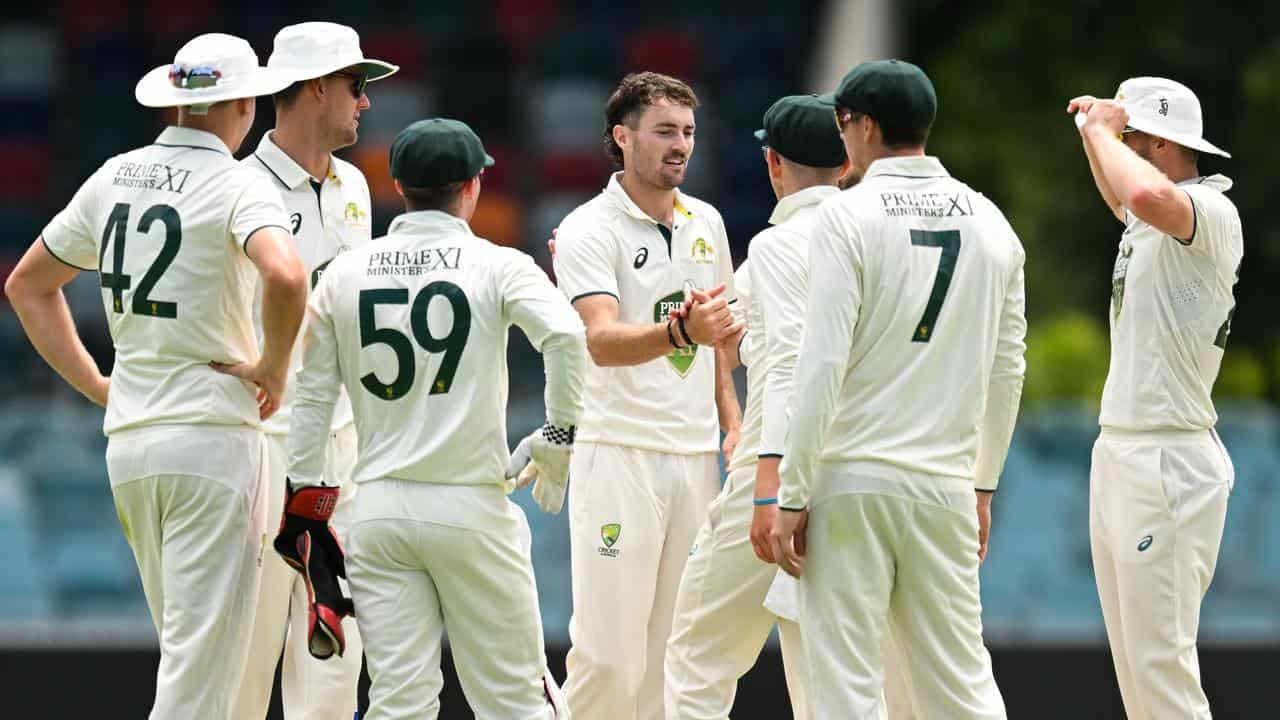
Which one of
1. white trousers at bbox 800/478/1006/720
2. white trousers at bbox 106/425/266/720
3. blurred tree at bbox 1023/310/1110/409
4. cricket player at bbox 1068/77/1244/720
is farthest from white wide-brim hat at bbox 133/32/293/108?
blurred tree at bbox 1023/310/1110/409

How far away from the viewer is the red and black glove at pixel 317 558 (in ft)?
17.4

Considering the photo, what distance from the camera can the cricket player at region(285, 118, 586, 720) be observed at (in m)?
5.18

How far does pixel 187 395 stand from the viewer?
549 centimetres

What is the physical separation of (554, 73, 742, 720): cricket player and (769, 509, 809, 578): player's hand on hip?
47.0 inches

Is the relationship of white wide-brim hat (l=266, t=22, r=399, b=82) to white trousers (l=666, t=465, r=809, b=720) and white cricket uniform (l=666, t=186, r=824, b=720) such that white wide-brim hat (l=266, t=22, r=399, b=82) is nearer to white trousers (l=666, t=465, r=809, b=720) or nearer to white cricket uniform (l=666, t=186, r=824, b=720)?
white cricket uniform (l=666, t=186, r=824, b=720)

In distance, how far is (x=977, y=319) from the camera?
16.5 ft

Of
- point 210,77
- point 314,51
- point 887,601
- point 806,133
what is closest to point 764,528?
point 887,601

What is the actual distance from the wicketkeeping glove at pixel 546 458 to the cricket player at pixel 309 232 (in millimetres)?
1079

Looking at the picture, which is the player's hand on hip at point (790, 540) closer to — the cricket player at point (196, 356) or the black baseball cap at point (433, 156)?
the black baseball cap at point (433, 156)

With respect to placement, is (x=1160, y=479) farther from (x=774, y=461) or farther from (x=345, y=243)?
(x=345, y=243)

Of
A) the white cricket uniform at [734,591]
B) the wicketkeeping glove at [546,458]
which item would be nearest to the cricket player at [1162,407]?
the white cricket uniform at [734,591]

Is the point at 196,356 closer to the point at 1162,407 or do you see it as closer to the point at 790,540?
the point at 790,540

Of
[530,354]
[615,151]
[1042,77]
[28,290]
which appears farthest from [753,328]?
[1042,77]

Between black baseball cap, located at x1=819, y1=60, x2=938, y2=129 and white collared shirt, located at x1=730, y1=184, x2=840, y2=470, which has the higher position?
black baseball cap, located at x1=819, y1=60, x2=938, y2=129
